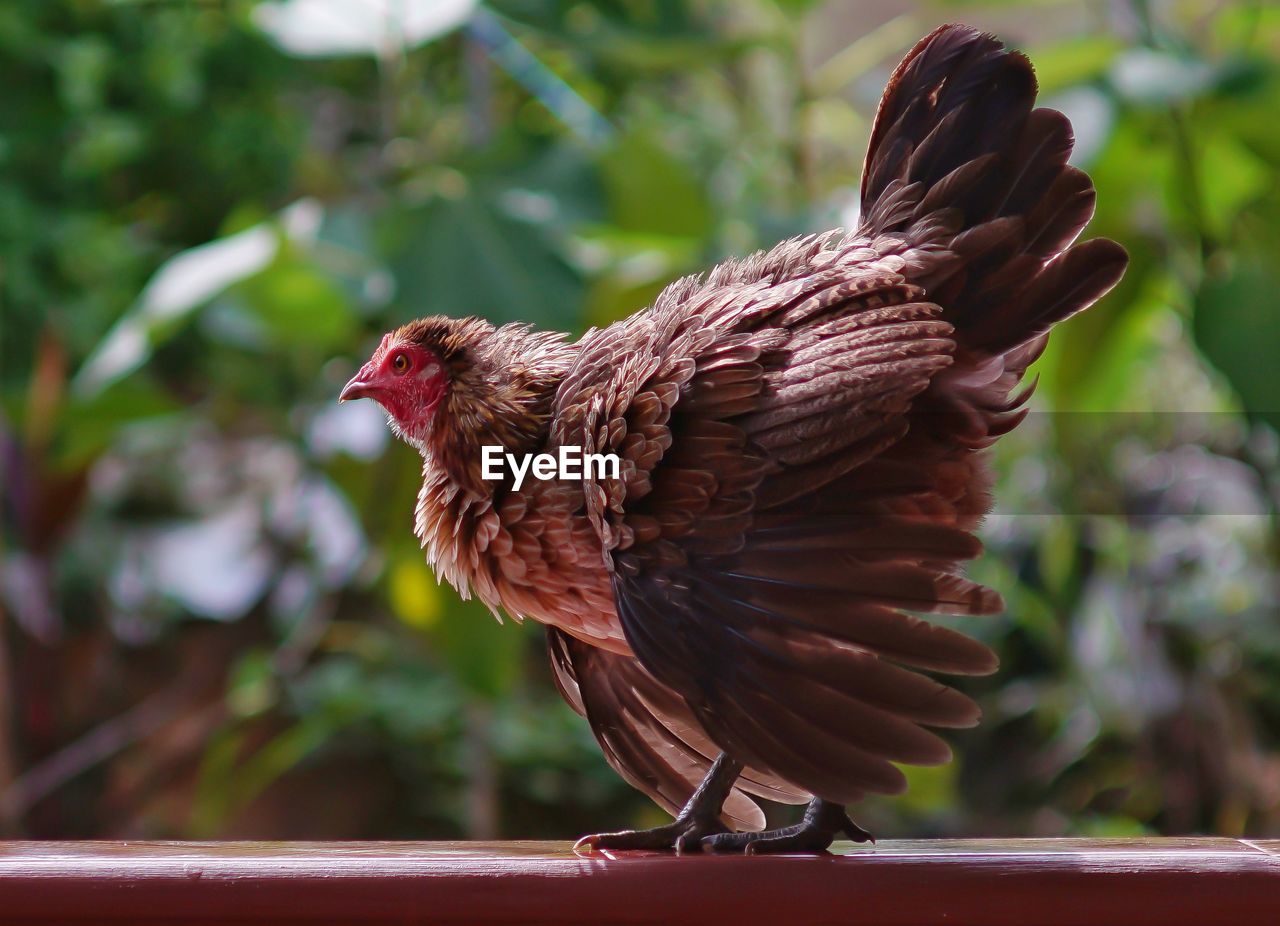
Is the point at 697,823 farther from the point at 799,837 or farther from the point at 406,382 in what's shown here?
the point at 406,382

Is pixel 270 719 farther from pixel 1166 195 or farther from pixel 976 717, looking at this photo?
pixel 976 717

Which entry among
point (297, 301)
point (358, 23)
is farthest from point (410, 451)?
point (358, 23)

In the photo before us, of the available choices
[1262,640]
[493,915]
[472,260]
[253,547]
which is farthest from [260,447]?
[493,915]

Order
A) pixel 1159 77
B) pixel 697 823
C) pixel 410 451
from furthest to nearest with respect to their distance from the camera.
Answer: pixel 410 451 → pixel 1159 77 → pixel 697 823

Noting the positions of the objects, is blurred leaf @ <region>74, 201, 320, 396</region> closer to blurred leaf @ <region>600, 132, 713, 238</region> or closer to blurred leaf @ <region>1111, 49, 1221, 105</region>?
blurred leaf @ <region>600, 132, 713, 238</region>

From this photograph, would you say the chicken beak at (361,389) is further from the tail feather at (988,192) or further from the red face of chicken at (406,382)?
the tail feather at (988,192)

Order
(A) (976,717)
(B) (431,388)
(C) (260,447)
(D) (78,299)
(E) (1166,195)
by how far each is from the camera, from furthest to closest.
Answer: (C) (260,447) < (D) (78,299) < (E) (1166,195) < (B) (431,388) < (A) (976,717)
